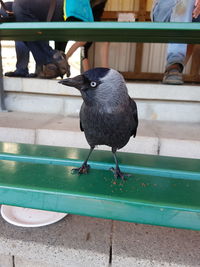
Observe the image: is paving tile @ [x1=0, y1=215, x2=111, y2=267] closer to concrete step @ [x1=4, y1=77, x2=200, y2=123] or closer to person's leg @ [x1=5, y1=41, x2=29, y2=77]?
concrete step @ [x1=4, y1=77, x2=200, y2=123]

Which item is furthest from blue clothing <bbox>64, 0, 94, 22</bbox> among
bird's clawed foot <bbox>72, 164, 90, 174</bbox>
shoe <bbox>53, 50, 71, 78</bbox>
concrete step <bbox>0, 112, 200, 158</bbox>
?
shoe <bbox>53, 50, 71, 78</bbox>

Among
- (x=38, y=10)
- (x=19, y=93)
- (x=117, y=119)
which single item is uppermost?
(x=38, y=10)

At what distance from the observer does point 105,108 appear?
3.36 ft

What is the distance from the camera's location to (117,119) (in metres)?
1.05

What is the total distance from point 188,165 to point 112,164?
0.42 metres

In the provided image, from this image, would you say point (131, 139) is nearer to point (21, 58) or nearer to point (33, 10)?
point (33, 10)

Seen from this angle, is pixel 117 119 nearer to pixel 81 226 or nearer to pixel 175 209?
pixel 175 209

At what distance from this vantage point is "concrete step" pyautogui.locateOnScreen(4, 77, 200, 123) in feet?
8.13

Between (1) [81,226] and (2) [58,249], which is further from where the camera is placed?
(1) [81,226]

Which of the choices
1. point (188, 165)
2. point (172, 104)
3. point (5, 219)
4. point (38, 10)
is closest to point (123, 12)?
point (38, 10)

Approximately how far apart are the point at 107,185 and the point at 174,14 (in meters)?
1.70

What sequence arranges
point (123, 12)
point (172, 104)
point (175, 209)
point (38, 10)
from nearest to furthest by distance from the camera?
point (175, 209) < point (172, 104) < point (38, 10) < point (123, 12)

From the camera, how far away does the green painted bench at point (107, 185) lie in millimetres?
846

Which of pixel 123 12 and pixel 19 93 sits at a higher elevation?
pixel 123 12
